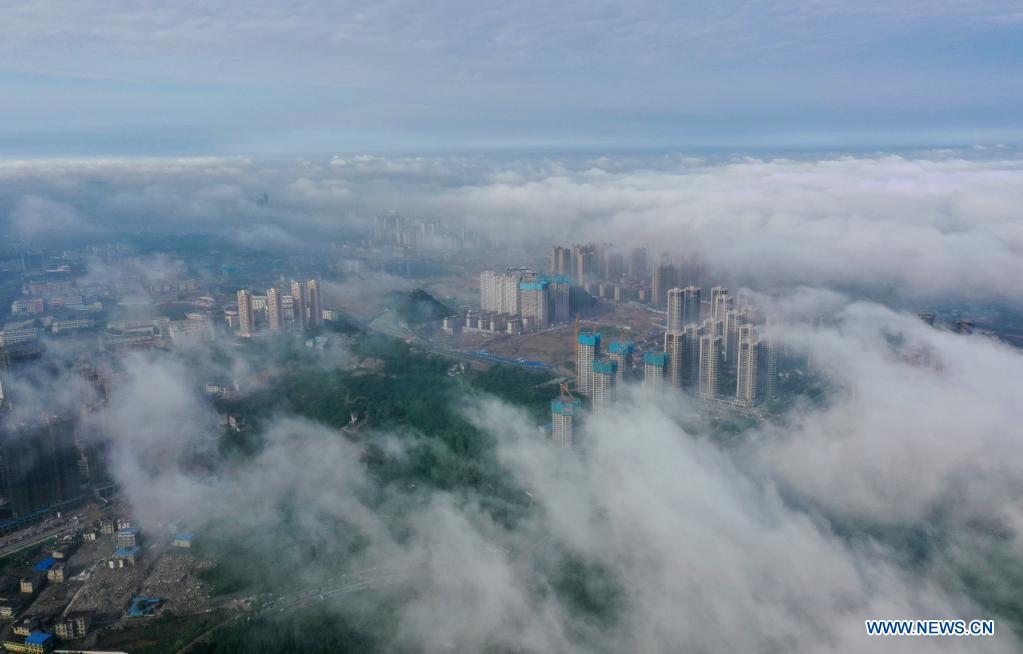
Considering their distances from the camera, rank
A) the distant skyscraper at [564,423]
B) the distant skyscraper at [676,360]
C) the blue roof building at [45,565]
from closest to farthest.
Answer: the blue roof building at [45,565] → the distant skyscraper at [564,423] → the distant skyscraper at [676,360]

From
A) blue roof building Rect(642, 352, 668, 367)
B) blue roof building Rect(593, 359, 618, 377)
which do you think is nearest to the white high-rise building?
blue roof building Rect(642, 352, 668, 367)

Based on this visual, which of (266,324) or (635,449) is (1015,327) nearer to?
(635,449)

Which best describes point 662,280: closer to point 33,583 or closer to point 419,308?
point 419,308

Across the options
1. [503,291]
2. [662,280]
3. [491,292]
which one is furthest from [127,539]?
[662,280]

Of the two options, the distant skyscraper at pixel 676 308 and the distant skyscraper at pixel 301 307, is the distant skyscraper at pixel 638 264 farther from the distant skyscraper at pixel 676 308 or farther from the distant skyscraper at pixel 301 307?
the distant skyscraper at pixel 301 307

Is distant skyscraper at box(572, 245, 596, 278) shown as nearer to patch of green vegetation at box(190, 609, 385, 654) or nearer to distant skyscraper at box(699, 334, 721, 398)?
distant skyscraper at box(699, 334, 721, 398)

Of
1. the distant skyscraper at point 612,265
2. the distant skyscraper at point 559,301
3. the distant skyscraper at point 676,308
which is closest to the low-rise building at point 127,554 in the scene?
the distant skyscraper at point 676,308

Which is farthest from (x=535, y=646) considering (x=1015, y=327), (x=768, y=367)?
(x=1015, y=327)
